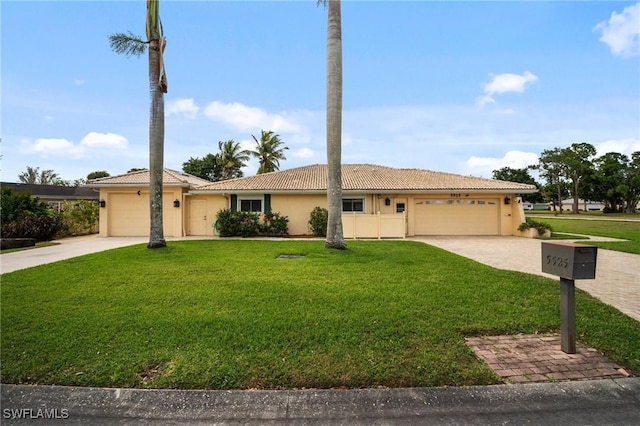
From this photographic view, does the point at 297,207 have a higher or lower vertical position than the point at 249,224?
higher

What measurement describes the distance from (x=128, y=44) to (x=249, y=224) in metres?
9.18

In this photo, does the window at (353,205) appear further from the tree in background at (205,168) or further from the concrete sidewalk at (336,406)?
the tree in background at (205,168)

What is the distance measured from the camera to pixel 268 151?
35.9 m

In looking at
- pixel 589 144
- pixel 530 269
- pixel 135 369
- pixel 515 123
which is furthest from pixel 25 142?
pixel 589 144

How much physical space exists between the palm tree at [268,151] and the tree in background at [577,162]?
44224 millimetres

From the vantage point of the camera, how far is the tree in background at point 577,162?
49.5 meters

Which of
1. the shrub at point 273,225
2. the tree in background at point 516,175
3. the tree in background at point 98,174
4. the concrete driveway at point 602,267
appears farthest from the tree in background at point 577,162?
the tree in background at point 98,174

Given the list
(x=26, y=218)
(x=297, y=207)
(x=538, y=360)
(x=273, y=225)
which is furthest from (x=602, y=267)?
(x=26, y=218)

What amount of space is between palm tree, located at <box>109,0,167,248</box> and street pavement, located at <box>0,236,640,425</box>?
931 cm

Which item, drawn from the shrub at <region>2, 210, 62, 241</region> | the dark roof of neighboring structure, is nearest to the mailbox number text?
the shrub at <region>2, 210, 62, 241</region>

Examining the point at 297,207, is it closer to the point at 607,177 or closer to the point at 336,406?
the point at 336,406

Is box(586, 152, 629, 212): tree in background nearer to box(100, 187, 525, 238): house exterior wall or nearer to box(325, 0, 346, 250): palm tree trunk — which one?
box(100, 187, 525, 238): house exterior wall

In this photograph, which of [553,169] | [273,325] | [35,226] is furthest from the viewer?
[553,169]

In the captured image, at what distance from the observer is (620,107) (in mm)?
13477
